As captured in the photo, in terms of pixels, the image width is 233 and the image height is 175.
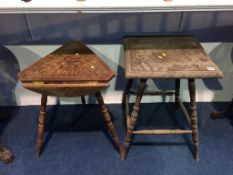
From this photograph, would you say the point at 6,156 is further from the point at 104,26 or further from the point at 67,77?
the point at 104,26

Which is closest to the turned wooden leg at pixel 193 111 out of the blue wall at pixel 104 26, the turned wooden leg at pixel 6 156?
the blue wall at pixel 104 26

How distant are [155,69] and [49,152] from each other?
77 cm

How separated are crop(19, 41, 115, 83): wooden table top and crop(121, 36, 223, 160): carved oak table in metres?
0.13

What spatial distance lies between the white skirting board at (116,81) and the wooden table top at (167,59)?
0.28 metres

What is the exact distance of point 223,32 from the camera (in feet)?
5.05

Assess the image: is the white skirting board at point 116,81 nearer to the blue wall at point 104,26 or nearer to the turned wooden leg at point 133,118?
the blue wall at point 104,26

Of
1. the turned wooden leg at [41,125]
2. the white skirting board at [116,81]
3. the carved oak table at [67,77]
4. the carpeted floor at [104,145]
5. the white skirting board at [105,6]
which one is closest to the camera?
the white skirting board at [105,6]

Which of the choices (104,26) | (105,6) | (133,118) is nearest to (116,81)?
(104,26)

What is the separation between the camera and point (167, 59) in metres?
1.18

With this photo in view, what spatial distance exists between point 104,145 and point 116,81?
423 mm

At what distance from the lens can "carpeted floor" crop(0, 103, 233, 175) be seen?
1.38m

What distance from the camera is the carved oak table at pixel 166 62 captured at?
109 centimetres

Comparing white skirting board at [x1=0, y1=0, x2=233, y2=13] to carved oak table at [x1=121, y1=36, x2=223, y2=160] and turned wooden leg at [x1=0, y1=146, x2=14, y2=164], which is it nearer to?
carved oak table at [x1=121, y1=36, x2=223, y2=160]

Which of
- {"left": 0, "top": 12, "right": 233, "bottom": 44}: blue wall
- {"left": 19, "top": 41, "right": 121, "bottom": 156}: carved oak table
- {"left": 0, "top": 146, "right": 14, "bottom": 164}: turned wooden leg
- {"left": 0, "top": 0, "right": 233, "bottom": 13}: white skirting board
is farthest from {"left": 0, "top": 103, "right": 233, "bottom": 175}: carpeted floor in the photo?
{"left": 0, "top": 0, "right": 233, "bottom": 13}: white skirting board
